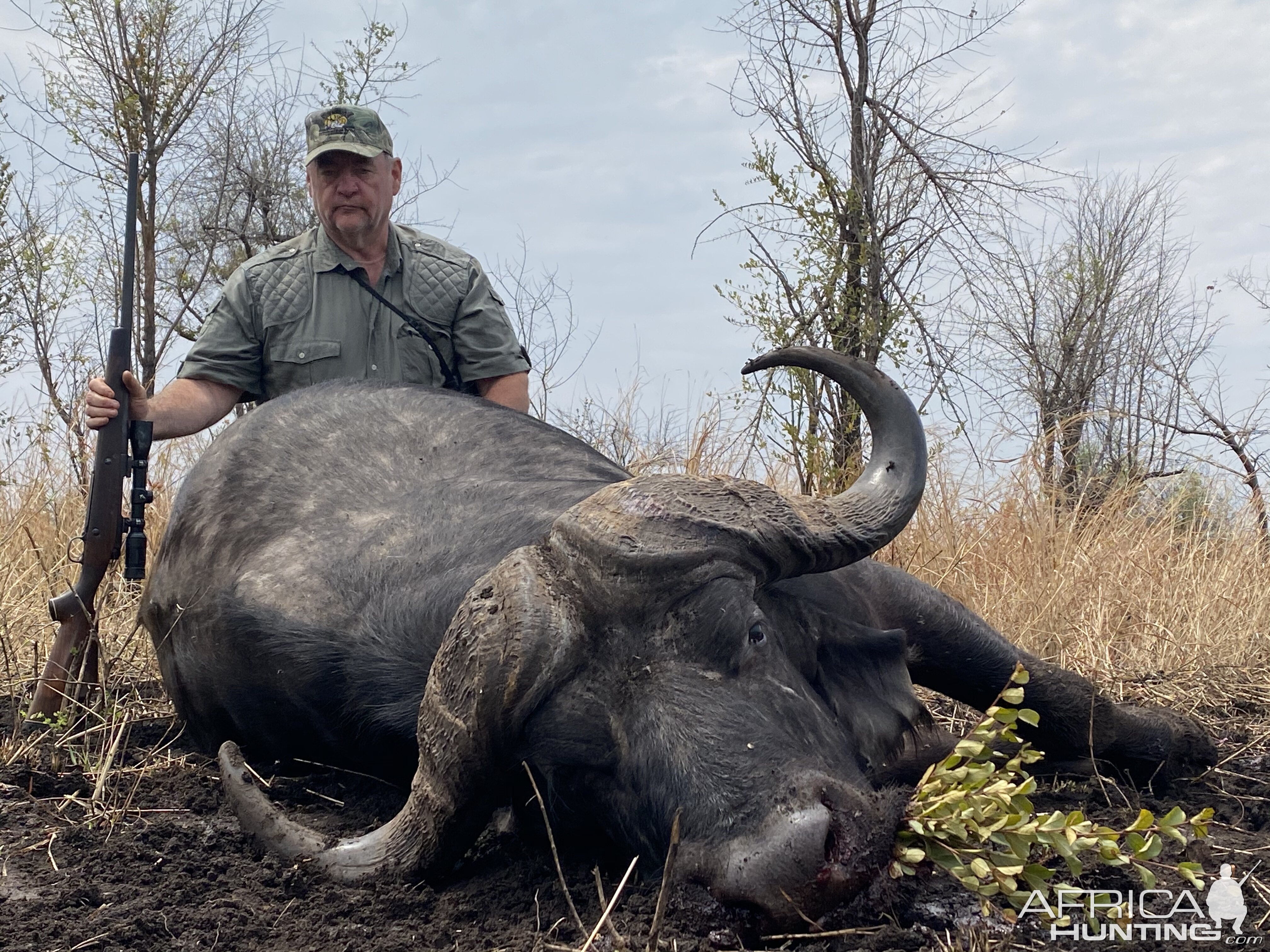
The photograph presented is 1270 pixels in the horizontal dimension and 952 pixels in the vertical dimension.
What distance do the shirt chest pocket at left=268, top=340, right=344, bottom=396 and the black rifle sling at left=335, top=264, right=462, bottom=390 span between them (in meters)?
0.29

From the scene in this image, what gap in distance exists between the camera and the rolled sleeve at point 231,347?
200 inches

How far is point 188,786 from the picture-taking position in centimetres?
345

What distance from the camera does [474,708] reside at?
2.33 meters

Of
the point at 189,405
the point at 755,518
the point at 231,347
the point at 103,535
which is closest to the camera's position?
the point at 755,518

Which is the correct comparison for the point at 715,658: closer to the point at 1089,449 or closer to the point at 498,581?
the point at 498,581

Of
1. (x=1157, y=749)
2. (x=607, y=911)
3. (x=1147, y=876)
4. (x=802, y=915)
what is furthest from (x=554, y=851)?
(x=1157, y=749)

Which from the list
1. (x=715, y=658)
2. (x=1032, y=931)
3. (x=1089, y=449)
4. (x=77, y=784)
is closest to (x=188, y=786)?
(x=77, y=784)

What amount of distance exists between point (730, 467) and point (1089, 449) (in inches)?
247

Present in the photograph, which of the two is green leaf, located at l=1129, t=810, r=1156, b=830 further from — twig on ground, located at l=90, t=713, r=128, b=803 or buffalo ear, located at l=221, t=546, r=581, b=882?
twig on ground, located at l=90, t=713, r=128, b=803

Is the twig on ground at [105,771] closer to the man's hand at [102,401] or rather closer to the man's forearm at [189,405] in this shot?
the man's hand at [102,401]

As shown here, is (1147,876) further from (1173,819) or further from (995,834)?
(995,834)

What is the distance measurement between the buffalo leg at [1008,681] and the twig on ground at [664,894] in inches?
55.7

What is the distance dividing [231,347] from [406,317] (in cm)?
77

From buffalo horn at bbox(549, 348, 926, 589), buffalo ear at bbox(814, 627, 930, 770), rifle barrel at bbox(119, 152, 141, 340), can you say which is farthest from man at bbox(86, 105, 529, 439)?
buffalo ear at bbox(814, 627, 930, 770)
